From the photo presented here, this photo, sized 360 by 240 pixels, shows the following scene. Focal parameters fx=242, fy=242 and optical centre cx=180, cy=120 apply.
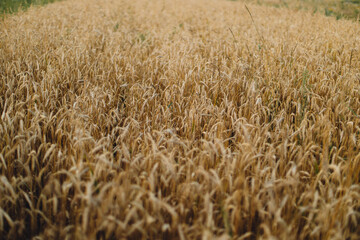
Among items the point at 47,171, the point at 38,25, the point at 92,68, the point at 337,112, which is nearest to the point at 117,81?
the point at 92,68

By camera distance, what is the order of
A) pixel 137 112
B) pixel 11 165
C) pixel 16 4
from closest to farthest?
pixel 11 165, pixel 137 112, pixel 16 4

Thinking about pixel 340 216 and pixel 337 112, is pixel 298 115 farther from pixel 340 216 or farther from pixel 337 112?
pixel 340 216

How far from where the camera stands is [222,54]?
3674 millimetres

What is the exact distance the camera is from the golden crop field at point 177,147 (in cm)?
117

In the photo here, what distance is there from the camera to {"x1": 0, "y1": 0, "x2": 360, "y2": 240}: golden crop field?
45.9 inches

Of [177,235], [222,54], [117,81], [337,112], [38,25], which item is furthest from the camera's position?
[38,25]

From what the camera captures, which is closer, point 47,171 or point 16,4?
point 47,171

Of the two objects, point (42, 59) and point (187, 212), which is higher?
point (42, 59)

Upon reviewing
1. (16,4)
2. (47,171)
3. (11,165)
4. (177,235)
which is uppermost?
(16,4)

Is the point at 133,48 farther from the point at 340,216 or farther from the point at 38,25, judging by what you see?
the point at 340,216

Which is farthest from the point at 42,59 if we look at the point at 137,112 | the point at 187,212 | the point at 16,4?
the point at 16,4

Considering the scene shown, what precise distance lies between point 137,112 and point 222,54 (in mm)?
2012

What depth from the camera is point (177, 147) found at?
65.5 inches

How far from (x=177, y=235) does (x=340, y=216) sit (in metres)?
0.83
